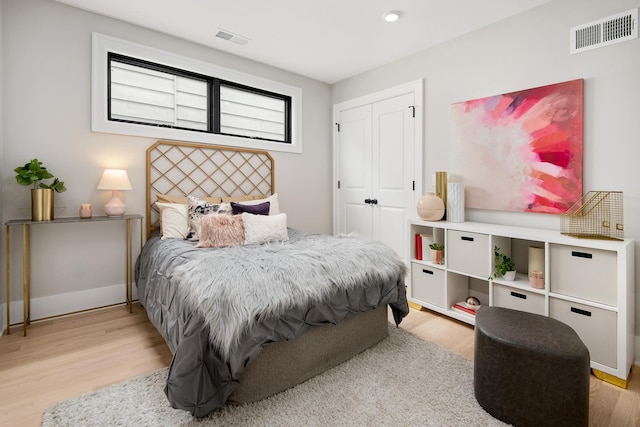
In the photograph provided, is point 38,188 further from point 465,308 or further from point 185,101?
point 465,308

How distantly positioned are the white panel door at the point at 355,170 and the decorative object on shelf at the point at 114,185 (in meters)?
2.57

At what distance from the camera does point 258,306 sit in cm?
157

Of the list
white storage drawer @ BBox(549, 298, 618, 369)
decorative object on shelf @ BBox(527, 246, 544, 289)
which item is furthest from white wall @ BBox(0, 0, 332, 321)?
white storage drawer @ BBox(549, 298, 618, 369)

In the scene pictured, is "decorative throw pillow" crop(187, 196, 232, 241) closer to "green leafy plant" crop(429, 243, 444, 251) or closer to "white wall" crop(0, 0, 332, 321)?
"white wall" crop(0, 0, 332, 321)

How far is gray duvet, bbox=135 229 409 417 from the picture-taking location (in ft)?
4.88

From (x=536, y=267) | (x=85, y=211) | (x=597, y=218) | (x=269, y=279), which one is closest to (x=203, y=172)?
(x=85, y=211)

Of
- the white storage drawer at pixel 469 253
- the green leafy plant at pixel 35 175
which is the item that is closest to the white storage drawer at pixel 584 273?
the white storage drawer at pixel 469 253

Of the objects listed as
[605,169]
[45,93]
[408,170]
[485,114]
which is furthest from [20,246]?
[605,169]

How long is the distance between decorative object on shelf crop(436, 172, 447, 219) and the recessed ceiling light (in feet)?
4.71

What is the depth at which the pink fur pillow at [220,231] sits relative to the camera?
2.53m

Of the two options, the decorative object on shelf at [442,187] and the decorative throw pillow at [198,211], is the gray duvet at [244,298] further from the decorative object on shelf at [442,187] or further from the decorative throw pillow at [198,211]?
the decorative object on shelf at [442,187]

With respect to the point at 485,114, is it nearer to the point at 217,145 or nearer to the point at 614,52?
the point at 614,52

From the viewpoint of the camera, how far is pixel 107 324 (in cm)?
262

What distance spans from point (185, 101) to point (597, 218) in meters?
3.77
